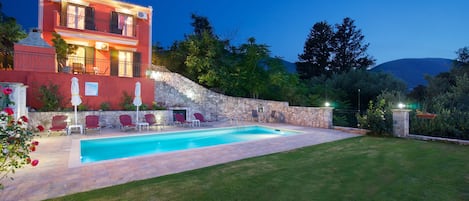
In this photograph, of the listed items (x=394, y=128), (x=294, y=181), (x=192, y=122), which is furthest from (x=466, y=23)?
(x=294, y=181)

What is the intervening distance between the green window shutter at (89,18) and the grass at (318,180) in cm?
1614

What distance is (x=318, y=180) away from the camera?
16.2ft

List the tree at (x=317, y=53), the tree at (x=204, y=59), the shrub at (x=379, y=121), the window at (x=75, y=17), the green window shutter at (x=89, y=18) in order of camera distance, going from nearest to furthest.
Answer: the shrub at (x=379, y=121) → the window at (x=75, y=17) → the green window shutter at (x=89, y=18) → the tree at (x=204, y=59) → the tree at (x=317, y=53)

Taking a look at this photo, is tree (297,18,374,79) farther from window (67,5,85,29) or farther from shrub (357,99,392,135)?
window (67,5,85,29)

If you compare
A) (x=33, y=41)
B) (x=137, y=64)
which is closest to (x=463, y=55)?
(x=137, y=64)

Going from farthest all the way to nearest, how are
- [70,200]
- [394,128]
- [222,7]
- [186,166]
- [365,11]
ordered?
[222,7] → [365,11] → [394,128] → [186,166] → [70,200]

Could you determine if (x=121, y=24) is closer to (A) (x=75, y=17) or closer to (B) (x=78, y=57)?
(A) (x=75, y=17)

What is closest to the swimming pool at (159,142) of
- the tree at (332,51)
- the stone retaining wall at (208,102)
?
the stone retaining wall at (208,102)

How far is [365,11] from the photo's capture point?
50.2 meters

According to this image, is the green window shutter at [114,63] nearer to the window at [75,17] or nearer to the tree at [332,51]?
the window at [75,17]

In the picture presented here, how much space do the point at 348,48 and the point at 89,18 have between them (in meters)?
34.5

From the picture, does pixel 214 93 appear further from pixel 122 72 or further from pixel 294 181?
pixel 294 181

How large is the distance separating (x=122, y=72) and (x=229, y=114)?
27.0 feet

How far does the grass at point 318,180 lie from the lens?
417 cm
